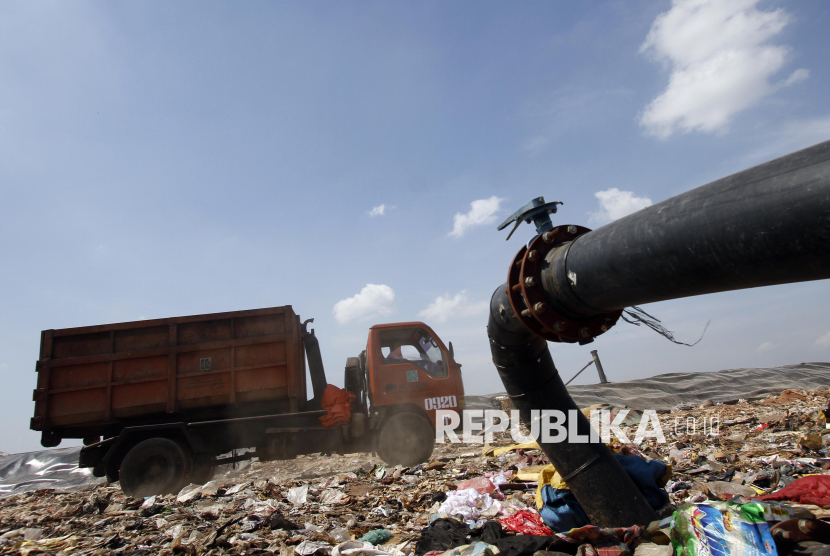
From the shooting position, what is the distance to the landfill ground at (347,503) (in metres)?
3.33

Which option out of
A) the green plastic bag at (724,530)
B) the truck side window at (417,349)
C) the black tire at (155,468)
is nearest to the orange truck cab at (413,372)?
the truck side window at (417,349)

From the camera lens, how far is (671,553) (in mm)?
1908

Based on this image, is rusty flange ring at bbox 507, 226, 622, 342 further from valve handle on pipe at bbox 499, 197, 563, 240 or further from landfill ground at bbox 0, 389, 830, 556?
landfill ground at bbox 0, 389, 830, 556

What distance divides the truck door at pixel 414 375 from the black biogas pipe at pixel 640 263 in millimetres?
4855

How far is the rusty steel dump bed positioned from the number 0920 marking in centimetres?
206

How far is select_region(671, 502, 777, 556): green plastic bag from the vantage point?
5.45 ft

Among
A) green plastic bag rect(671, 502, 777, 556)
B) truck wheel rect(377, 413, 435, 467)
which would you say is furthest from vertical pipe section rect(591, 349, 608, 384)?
green plastic bag rect(671, 502, 777, 556)

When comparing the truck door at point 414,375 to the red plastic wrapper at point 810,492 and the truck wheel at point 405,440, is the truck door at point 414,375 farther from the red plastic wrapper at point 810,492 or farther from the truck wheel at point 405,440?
the red plastic wrapper at point 810,492

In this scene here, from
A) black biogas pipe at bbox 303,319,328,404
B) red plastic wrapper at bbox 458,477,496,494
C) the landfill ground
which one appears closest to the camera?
the landfill ground

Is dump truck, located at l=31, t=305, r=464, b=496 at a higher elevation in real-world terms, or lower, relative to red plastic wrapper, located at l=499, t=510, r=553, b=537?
higher

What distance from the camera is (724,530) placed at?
1.73 m

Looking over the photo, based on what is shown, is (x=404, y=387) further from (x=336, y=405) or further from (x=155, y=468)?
(x=155, y=468)

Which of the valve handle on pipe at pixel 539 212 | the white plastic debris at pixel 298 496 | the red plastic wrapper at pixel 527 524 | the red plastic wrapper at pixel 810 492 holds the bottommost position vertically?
the white plastic debris at pixel 298 496

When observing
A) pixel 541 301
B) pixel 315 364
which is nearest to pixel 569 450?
pixel 541 301
